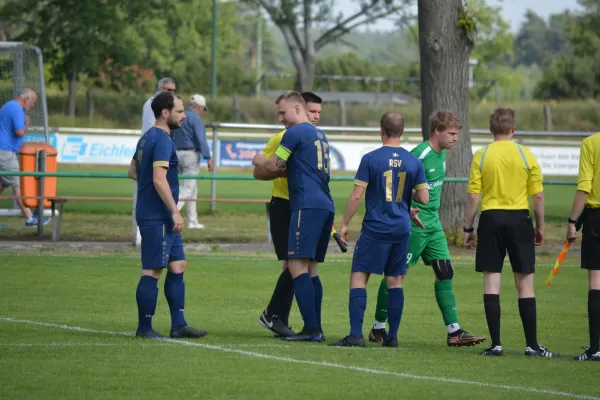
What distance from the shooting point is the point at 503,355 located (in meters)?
8.78

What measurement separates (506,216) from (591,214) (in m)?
0.73

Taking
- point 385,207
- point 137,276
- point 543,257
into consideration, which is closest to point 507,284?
point 543,257

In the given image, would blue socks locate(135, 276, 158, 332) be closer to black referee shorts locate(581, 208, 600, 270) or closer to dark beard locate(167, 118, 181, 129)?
dark beard locate(167, 118, 181, 129)

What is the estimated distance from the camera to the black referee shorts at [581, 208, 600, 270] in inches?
347

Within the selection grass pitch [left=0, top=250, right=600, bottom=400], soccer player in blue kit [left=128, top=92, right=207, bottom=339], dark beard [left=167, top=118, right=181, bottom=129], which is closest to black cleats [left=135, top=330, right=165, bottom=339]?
soccer player in blue kit [left=128, top=92, right=207, bottom=339]

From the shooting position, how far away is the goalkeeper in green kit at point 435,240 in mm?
9359

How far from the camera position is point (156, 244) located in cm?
902

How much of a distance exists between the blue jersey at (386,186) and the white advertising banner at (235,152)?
1828cm

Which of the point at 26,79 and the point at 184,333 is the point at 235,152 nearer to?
the point at 26,79

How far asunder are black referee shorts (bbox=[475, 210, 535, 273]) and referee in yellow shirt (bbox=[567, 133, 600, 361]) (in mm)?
459

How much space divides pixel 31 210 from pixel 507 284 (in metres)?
9.14

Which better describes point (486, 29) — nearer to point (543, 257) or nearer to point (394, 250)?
point (543, 257)

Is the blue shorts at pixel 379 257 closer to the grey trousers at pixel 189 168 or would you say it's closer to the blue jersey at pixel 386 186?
the blue jersey at pixel 386 186

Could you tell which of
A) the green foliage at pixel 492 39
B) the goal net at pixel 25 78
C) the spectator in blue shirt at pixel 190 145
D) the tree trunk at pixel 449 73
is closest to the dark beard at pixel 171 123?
the spectator in blue shirt at pixel 190 145
